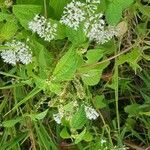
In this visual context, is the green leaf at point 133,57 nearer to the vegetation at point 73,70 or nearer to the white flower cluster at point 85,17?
the vegetation at point 73,70

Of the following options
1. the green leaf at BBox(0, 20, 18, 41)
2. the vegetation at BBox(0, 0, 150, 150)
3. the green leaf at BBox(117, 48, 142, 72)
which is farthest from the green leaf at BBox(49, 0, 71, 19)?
the green leaf at BBox(117, 48, 142, 72)

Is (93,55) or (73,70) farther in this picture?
(93,55)

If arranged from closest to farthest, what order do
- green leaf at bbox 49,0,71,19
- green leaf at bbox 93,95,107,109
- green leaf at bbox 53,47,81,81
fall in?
1. green leaf at bbox 53,47,81,81
2. green leaf at bbox 49,0,71,19
3. green leaf at bbox 93,95,107,109

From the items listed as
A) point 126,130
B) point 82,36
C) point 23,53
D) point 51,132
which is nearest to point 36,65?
point 23,53

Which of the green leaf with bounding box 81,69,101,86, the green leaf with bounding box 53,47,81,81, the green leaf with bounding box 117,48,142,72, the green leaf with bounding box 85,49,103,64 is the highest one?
the green leaf with bounding box 53,47,81,81

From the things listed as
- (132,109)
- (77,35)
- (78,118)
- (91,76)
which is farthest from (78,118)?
(132,109)

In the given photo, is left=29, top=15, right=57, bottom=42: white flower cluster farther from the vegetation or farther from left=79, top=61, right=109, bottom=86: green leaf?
left=79, top=61, right=109, bottom=86: green leaf

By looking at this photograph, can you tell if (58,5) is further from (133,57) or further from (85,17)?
(133,57)

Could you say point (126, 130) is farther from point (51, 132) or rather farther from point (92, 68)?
point (92, 68)
